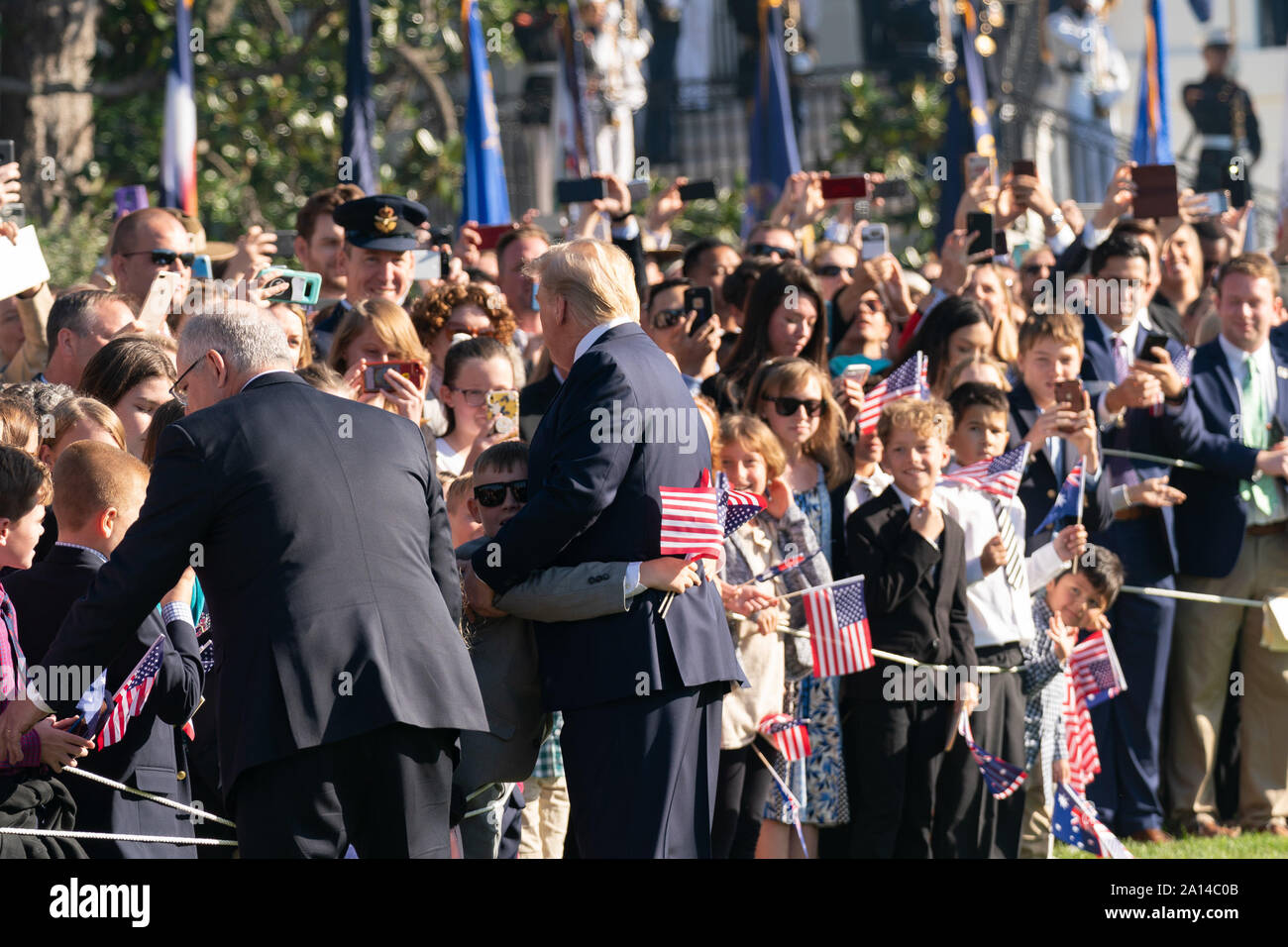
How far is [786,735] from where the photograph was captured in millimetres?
6703

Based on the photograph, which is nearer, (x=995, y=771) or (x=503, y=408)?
(x=503, y=408)

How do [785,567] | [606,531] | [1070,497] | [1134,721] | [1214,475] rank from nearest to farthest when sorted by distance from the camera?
Result: [606,531], [785,567], [1070,497], [1134,721], [1214,475]

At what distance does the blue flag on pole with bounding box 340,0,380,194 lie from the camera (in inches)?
451

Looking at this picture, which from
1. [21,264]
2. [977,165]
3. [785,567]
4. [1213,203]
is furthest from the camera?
[1213,203]

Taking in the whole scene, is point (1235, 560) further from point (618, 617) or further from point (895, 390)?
point (618, 617)

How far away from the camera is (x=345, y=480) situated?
4574mm

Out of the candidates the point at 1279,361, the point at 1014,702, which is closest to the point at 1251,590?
the point at 1279,361

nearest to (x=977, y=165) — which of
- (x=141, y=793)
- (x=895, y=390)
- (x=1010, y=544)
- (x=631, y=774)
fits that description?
(x=895, y=390)

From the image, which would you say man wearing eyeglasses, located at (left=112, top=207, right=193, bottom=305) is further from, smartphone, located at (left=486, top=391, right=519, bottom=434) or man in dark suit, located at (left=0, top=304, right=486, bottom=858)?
man in dark suit, located at (left=0, top=304, right=486, bottom=858)

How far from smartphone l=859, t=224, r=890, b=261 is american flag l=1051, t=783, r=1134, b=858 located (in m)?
2.85

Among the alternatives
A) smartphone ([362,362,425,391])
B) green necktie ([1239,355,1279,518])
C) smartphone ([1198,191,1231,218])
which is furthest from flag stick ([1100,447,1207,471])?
smartphone ([362,362,425,391])

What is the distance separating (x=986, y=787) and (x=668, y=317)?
2230 millimetres

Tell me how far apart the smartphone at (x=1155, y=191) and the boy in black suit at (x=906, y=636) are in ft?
8.69

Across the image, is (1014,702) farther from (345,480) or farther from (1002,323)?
(345,480)
